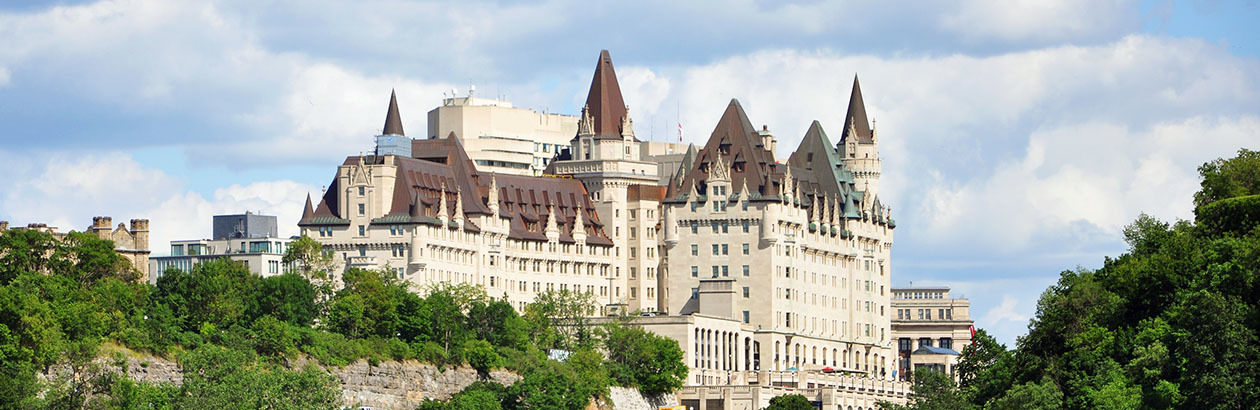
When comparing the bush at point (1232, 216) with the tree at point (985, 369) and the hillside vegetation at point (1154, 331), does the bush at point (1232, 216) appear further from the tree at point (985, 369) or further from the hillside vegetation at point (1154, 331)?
the tree at point (985, 369)

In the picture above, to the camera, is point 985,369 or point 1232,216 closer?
point 1232,216

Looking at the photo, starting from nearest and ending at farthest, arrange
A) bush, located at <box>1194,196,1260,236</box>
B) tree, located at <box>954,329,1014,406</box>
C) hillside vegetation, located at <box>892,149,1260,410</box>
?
hillside vegetation, located at <box>892,149,1260,410</box> → bush, located at <box>1194,196,1260,236</box> → tree, located at <box>954,329,1014,406</box>

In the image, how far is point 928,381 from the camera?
192500mm

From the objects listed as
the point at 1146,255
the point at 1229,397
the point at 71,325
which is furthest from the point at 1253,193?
the point at 71,325

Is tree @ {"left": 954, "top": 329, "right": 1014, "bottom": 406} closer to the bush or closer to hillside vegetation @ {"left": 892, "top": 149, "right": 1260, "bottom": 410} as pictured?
hillside vegetation @ {"left": 892, "top": 149, "right": 1260, "bottom": 410}

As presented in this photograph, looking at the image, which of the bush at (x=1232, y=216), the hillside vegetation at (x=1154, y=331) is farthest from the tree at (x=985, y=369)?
the bush at (x=1232, y=216)

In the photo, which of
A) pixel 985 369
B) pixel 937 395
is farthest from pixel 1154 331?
pixel 937 395

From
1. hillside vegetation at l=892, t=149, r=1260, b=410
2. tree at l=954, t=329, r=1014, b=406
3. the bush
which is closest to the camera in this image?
hillside vegetation at l=892, t=149, r=1260, b=410

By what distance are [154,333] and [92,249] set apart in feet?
48.2

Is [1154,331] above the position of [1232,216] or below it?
below

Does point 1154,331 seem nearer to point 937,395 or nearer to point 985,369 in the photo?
point 985,369

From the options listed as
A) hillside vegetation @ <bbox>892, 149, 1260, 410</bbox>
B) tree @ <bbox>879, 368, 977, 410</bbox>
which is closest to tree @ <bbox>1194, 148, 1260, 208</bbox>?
hillside vegetation @ <bbox>892, 149, 1260, 410</bbox>

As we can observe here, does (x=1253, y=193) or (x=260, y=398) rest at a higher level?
(x=1253, y=193)

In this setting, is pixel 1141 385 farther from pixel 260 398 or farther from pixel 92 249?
pixel 92 249
